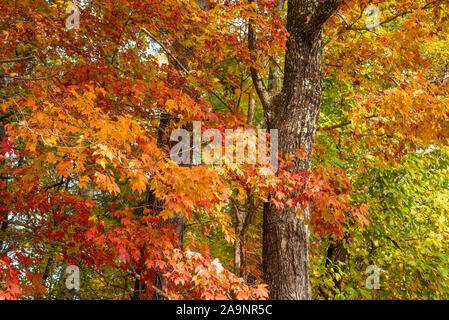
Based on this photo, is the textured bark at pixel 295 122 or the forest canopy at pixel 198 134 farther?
the textured bark at pixel 295 122

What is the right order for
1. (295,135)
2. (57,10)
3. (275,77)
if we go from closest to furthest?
(295,135) < (57,10) < (275,77)

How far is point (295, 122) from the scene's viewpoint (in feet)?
14.7

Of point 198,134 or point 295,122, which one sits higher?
point 295,122

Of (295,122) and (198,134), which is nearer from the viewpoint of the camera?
(295,122)

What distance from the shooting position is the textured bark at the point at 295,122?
13.7ft

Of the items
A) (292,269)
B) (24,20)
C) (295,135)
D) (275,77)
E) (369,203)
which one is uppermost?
(24,20)

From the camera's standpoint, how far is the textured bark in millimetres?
4172

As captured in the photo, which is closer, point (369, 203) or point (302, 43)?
point (302, 43)

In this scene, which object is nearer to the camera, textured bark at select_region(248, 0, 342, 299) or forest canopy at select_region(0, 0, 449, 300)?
forest canopy at select_region(0, 0, 449, 300)
